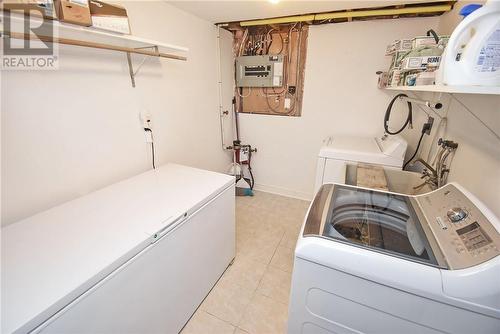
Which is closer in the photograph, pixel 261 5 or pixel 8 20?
pixel 8 20

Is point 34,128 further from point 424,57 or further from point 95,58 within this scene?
point 424,57

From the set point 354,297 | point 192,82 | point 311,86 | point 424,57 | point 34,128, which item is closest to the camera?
point 354,297

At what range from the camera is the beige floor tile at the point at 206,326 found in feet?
5.01

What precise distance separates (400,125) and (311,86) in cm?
111

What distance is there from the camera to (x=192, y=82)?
95.0 inches

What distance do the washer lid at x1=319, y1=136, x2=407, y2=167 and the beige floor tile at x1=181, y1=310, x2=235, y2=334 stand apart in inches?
64.6

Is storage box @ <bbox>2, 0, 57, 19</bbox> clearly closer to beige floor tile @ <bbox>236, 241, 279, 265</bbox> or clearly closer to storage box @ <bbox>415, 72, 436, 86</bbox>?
storage box @ <bbox>415, 72, 436, 86</bbox>

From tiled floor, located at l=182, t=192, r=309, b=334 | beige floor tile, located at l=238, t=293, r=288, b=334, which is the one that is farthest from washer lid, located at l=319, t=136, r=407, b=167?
beige floor tile, located at l=238, t=293, r=288, b=334

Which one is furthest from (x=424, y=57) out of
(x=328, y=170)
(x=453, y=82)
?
(x=328, y=170)

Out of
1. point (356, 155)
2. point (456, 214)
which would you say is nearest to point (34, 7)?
point (456, 214)

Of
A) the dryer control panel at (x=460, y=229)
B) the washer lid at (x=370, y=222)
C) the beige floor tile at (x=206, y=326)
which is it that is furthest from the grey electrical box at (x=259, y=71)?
the beige floor tile at (x=206, y=326)

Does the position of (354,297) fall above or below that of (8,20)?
below

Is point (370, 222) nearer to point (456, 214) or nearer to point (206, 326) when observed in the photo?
point (456, 214)

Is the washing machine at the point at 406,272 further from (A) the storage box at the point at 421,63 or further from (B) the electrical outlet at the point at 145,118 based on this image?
(B) the electrical outlet at the point at 145,118
